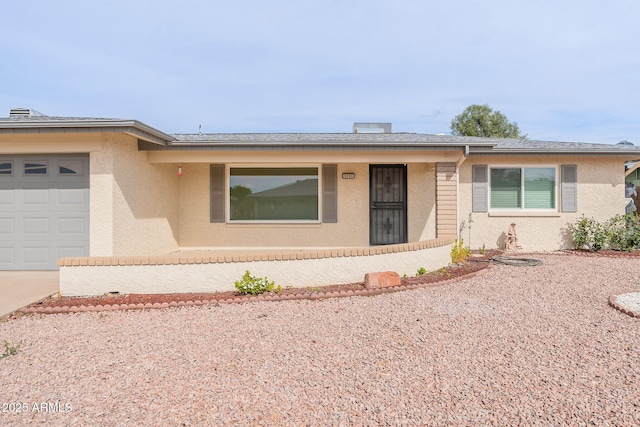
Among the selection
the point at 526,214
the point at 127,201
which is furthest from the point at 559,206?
the point at 127,201

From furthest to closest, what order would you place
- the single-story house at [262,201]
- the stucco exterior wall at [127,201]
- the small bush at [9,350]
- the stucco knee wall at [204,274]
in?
the stucco exterior wall at [127,201], the single-story house at [262,201], the stucco knee wall at [204,274], the small bush at [9,350]

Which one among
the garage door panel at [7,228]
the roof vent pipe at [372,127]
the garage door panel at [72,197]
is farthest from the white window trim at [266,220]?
the garage door panel at [7,228]

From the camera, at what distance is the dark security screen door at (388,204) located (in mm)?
10133

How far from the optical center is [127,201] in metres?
7.30

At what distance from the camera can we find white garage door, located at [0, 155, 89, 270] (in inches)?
275

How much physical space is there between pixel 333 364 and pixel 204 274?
3238mm

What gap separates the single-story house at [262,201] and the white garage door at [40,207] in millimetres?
23

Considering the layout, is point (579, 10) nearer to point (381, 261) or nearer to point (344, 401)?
point (381, 261)

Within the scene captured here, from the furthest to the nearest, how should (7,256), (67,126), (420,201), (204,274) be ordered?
1. (420,201)
2. (7,256)
3. (67,126)
4. (204,274)

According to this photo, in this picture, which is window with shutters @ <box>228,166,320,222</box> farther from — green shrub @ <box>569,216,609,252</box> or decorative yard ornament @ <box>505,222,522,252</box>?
green shrub @ <box>569,216,609,252</box>

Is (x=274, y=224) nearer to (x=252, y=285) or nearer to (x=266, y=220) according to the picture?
(x=266, y=220)

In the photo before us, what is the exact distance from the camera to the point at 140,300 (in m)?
5.32

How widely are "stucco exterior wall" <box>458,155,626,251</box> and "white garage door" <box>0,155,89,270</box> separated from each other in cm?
919

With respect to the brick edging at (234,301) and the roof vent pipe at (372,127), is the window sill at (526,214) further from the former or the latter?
the roof vent pipe at (372,127)
